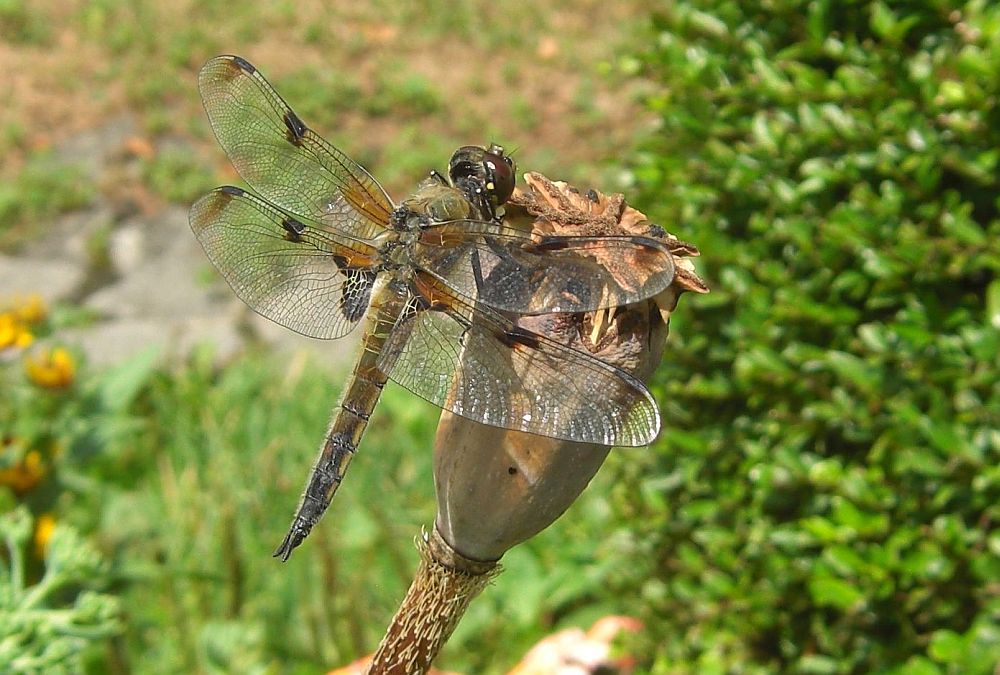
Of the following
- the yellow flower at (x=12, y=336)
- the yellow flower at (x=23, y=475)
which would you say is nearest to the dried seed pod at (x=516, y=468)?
the yellow flower at (x=23, y=475)

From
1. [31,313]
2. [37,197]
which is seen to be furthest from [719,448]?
→ [37,197]

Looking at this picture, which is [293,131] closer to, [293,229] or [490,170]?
[293,229]

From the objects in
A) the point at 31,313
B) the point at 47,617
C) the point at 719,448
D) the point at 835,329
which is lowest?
the point at 31,313

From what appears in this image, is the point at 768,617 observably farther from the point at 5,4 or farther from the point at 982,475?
the point at 5,4

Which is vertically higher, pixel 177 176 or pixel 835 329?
pixel 835 329

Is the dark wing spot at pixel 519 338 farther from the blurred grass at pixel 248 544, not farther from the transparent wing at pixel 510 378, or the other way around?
the blurred grass at pixel 248 544

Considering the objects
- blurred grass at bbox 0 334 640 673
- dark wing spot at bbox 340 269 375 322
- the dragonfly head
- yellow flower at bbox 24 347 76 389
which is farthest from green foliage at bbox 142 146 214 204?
the dragonfly head
